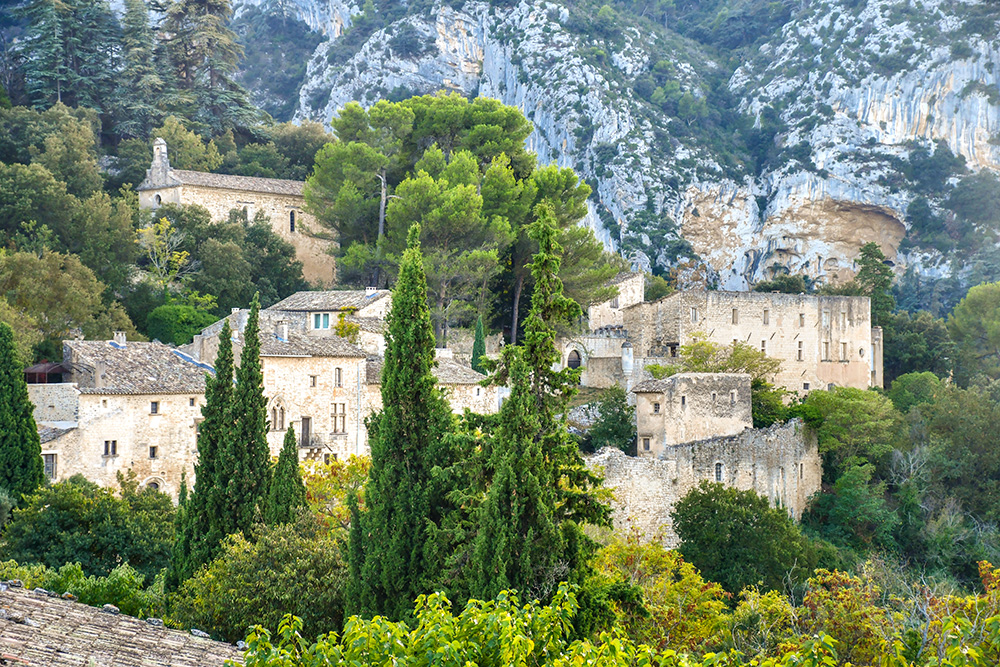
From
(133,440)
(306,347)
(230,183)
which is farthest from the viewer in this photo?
(230,183)

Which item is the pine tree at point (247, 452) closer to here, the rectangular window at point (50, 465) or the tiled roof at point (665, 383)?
the rectangular window at point (50, 465)

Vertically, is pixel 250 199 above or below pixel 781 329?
Result: above

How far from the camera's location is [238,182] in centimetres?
4919

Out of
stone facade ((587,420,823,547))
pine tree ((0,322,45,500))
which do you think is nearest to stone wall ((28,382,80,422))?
pine tree ((0,322,45,500))

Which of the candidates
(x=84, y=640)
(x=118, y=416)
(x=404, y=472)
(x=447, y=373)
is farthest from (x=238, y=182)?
(x=84, y=640)

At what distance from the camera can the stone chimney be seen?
4753cm

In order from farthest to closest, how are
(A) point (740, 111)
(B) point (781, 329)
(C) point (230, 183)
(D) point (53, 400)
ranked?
1. (A) point (740, 111)
2. (C) point (230, 183)
3. (B) point (781, 329)
4. (D) point (53, 400)

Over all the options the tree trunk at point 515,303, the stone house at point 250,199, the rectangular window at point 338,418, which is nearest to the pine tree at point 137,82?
the stone house at point 250,199

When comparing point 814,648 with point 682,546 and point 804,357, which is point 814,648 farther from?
point 804,357

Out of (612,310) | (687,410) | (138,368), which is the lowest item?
(687,410)

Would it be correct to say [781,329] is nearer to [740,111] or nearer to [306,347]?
[306,347]

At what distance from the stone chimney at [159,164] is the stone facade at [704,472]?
93.8 ft

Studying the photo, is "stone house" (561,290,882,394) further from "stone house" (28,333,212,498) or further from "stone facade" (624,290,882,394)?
"stone house" (28,333,212,498)

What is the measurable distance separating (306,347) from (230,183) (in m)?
19.9
